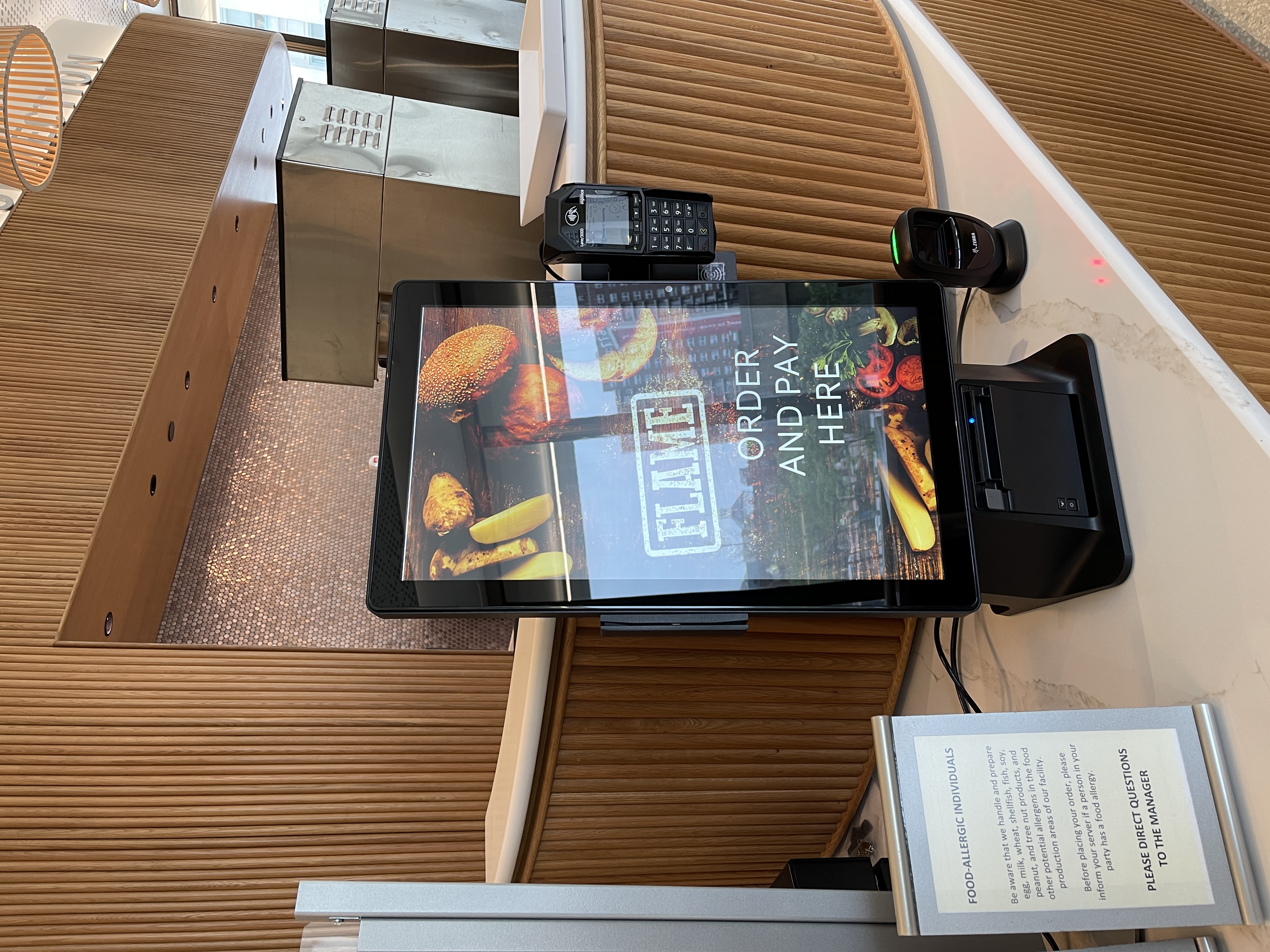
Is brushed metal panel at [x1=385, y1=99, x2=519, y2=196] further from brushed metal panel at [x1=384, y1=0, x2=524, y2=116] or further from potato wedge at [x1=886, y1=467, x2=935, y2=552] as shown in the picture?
potato wedge at [x1=886, y1=467, x2=935, y2=552]

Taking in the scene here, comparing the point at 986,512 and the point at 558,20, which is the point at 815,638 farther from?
the point at 558,20

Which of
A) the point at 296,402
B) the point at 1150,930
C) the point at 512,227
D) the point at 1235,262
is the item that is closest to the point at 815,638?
the point at 1150,930

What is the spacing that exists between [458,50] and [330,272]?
1.17 m

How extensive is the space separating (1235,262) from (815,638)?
0.72 meters

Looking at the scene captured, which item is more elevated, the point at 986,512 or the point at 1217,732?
the point at 986,512

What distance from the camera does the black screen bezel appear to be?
828 millimetres

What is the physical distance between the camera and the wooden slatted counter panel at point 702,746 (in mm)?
1102

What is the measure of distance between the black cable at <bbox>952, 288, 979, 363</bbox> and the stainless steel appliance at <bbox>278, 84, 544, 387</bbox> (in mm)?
862

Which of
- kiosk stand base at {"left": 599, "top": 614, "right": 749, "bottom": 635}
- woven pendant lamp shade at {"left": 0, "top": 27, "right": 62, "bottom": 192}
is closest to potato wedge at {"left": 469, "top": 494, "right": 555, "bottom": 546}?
kiosk stand base at {"left": 599, "top": 614, "right": 749, "bottom": 635}

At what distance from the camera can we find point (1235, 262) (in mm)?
997

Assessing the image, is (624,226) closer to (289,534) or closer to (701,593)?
(701,593)

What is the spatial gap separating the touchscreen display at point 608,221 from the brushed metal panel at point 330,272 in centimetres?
75

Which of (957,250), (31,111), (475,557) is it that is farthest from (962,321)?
(31,111)

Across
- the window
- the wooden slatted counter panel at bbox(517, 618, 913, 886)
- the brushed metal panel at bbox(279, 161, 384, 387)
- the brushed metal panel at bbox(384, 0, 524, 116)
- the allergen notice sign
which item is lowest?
the allergen notice sign
